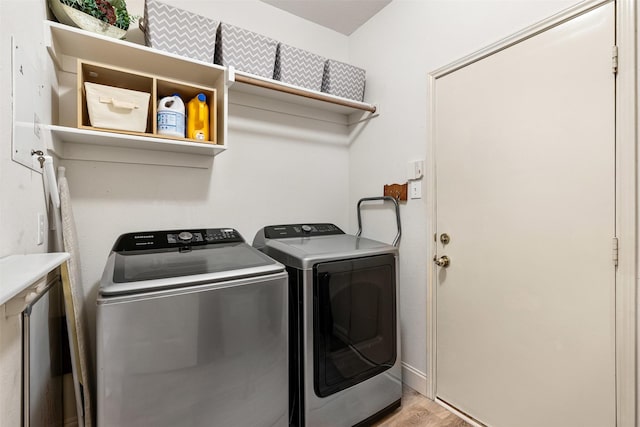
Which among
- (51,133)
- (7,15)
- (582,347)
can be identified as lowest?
(582,347)

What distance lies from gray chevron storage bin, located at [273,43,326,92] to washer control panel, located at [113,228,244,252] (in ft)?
3.73

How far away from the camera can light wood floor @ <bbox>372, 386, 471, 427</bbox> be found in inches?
66.1

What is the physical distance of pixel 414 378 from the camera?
202cm

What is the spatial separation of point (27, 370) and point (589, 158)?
2195mm

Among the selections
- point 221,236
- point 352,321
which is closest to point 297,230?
point 221,236

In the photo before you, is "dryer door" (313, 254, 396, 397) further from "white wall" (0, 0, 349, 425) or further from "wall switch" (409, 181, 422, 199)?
"white wall" (0, 0, 349, 425)

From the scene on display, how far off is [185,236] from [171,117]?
0.67 meters

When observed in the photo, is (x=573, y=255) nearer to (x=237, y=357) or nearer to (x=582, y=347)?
(x=582, y=347)

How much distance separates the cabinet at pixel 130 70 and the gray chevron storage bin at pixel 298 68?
0.12 m

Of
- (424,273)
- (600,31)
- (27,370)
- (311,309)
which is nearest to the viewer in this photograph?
(27,370)

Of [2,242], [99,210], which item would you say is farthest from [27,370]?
[99,210]

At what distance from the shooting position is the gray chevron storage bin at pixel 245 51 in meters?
1.79

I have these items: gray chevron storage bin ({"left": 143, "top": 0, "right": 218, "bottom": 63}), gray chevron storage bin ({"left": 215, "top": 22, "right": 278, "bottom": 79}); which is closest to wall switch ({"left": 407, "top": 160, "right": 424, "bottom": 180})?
gray chevron storage bin ({"left": 215, "top": 22, "right": 278, "bottom": 79})

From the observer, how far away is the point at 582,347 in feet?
4.16
